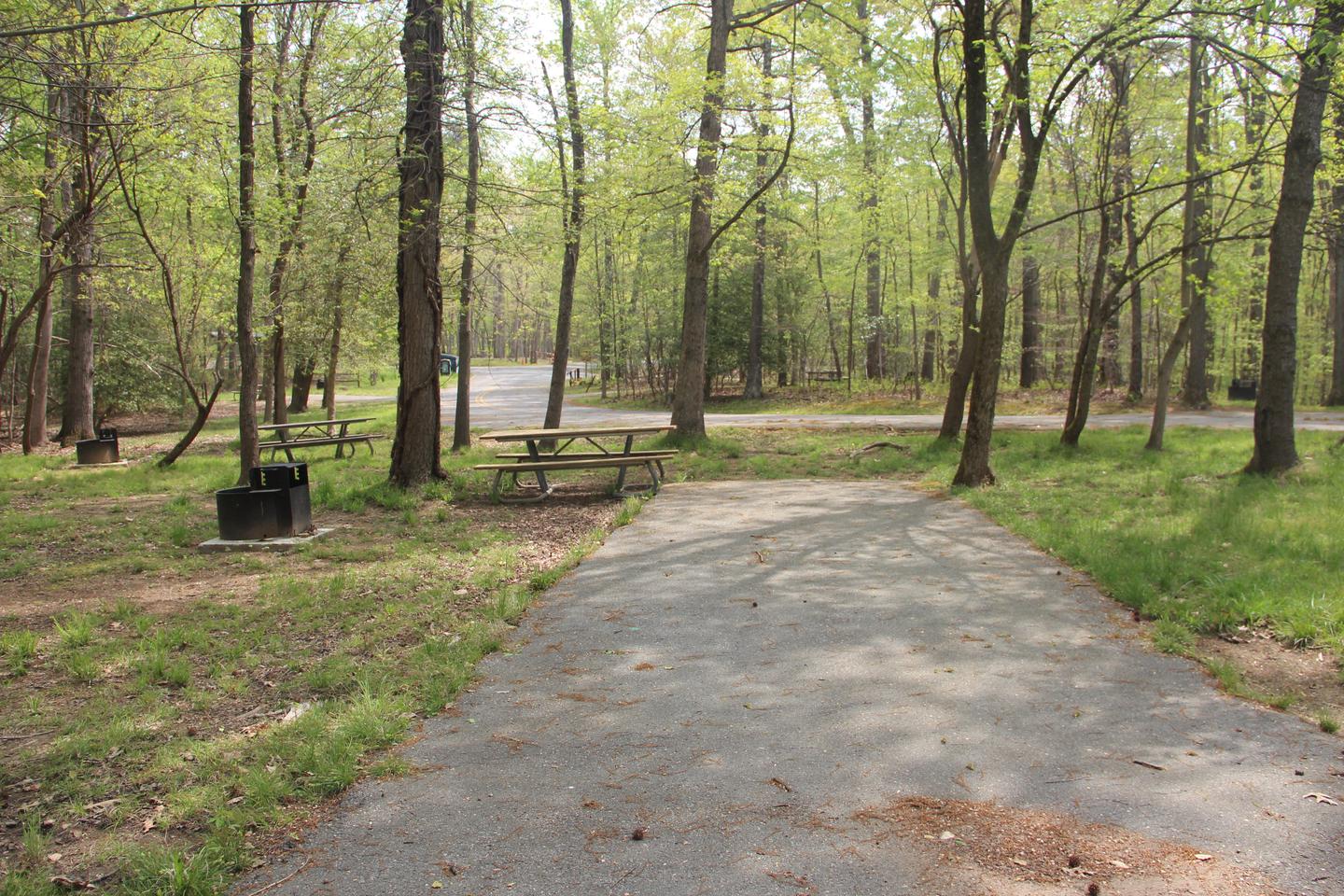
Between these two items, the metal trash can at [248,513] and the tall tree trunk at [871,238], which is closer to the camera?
the metal trash can at [248,513]

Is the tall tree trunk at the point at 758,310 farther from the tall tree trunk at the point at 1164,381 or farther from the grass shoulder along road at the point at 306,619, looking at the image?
the grass shoulder along road at the point at 306,619

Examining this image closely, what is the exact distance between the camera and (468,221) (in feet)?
33.6

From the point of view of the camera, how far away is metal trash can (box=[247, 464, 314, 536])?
748cm

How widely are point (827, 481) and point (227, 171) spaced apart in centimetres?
1058

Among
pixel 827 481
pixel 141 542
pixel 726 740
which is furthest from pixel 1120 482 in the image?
pixel 141 542

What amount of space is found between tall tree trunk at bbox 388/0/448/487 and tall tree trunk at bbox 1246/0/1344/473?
9.83 metres

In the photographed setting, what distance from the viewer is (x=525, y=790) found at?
2.98 m

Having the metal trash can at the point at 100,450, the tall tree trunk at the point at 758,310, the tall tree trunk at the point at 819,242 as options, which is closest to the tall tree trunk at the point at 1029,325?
the tall tree trunk at the point at 819,242

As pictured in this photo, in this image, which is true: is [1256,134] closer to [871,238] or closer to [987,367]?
[987,367]

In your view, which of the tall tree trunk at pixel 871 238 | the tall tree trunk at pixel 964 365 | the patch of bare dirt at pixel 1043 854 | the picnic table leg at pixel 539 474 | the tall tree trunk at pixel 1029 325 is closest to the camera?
the patch of bare dirt at pixel 1043 854

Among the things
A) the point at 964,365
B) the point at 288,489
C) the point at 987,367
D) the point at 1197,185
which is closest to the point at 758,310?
the point at 964,365

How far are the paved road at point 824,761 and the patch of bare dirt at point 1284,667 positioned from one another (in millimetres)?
290

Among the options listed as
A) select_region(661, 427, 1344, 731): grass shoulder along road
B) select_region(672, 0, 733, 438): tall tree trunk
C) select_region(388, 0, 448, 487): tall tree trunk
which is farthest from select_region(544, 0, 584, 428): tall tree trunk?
select_region(388, 0, 448, 487): tall tree trunk

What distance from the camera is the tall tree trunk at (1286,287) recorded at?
9.33 metres
